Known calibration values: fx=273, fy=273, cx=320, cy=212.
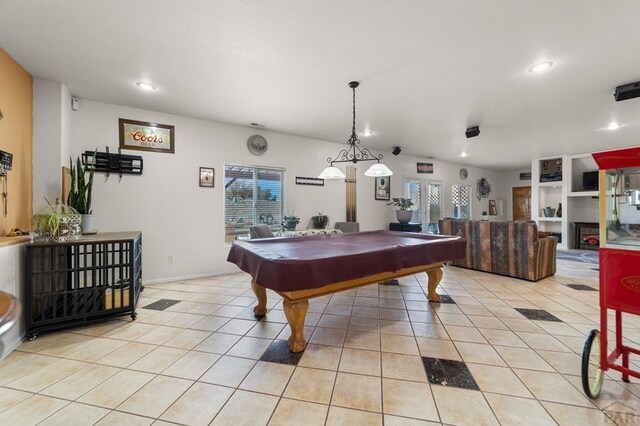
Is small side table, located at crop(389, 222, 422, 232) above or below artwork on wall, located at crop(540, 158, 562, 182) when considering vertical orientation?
below

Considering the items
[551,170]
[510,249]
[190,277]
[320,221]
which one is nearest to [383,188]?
[320,221]

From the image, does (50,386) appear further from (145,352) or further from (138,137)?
(138,137)

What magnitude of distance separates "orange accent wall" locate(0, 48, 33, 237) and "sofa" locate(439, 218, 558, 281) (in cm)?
638

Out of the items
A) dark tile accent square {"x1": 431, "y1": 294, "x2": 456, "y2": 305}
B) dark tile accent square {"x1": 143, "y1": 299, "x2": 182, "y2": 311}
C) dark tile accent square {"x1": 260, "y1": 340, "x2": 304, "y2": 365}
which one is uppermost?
dark tile accent square {"x1": 431, "y1": 294, "x2": 456, "y2": 305}

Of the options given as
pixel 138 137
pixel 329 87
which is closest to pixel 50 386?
pixel 138 137

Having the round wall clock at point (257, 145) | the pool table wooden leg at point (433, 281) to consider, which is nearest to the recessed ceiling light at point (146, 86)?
the round wall clock at point (257, 145)

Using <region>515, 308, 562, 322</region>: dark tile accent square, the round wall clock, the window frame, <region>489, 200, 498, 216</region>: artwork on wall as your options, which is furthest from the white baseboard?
<region>489, 200, 498, 216</region>: artwork on wall

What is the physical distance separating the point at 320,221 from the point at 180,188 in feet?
9.14

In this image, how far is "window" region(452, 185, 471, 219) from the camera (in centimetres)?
913

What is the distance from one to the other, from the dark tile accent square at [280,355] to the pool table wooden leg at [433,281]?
197cm

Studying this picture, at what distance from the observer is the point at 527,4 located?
2.05 m

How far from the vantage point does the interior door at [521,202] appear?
34.2ft

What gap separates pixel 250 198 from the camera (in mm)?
5367

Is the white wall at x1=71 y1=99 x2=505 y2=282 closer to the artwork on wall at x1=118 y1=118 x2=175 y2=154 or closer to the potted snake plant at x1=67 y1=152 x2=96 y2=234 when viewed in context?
the artwork on wall at x1=118 y1=118 x2=175 y2=154
